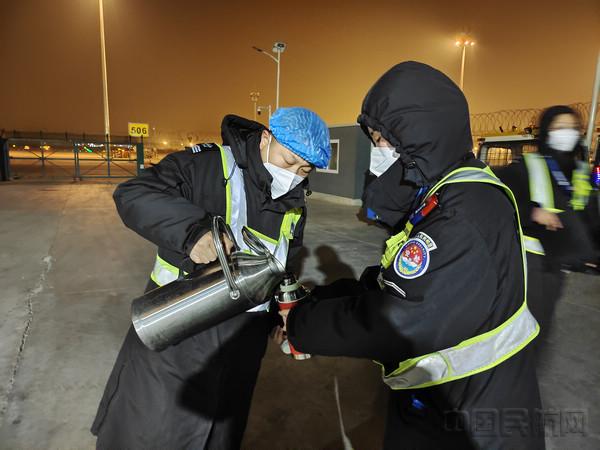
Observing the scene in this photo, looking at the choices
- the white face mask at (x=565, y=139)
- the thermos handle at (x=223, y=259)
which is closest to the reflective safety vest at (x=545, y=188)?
the white face mask at (x=565, y=139)

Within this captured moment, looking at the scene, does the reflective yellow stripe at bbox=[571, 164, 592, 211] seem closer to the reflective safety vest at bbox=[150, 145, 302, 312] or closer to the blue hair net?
the blue hair net

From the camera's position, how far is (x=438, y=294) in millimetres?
957

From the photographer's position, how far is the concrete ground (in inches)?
88.6

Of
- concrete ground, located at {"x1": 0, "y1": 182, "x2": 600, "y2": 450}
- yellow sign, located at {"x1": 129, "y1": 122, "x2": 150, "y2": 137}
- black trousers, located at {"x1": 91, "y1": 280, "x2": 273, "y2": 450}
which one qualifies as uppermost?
yellow sign, located at {"x1": 129, "y1": 122, "x2": 150, "y2": 137}

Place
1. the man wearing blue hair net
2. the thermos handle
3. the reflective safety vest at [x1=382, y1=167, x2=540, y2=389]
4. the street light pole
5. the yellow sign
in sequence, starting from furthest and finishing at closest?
the street light pole, the yellow sign, the man wearing blue hair net, the thermos handle, the reflective safety vest at [x1=382, y1=167, x2=540, y2=389]

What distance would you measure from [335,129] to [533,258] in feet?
33.6

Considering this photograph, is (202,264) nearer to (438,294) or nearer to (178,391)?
(178,391)

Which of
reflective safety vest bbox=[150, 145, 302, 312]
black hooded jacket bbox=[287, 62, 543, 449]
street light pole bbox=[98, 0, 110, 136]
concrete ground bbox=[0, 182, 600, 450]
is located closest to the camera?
black hooded jacket bbox=[287, 62, 543, 449]

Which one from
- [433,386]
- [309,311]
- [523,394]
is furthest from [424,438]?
[309,311]

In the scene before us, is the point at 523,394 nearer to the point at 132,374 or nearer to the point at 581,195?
the point at 132,374

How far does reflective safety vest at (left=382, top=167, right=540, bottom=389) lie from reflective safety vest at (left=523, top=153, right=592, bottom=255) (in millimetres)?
1710

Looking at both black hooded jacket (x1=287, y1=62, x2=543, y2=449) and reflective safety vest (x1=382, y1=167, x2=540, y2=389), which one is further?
reflective safety vest (x1=382, y1=167, x2=540, y2=389)

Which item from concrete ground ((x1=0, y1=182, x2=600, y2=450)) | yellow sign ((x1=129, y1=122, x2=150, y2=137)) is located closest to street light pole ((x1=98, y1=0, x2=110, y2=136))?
yellow sign ((x1=129, y1=122, x2=150, y2=137))

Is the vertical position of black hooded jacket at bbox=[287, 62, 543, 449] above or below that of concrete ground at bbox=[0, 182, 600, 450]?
above
